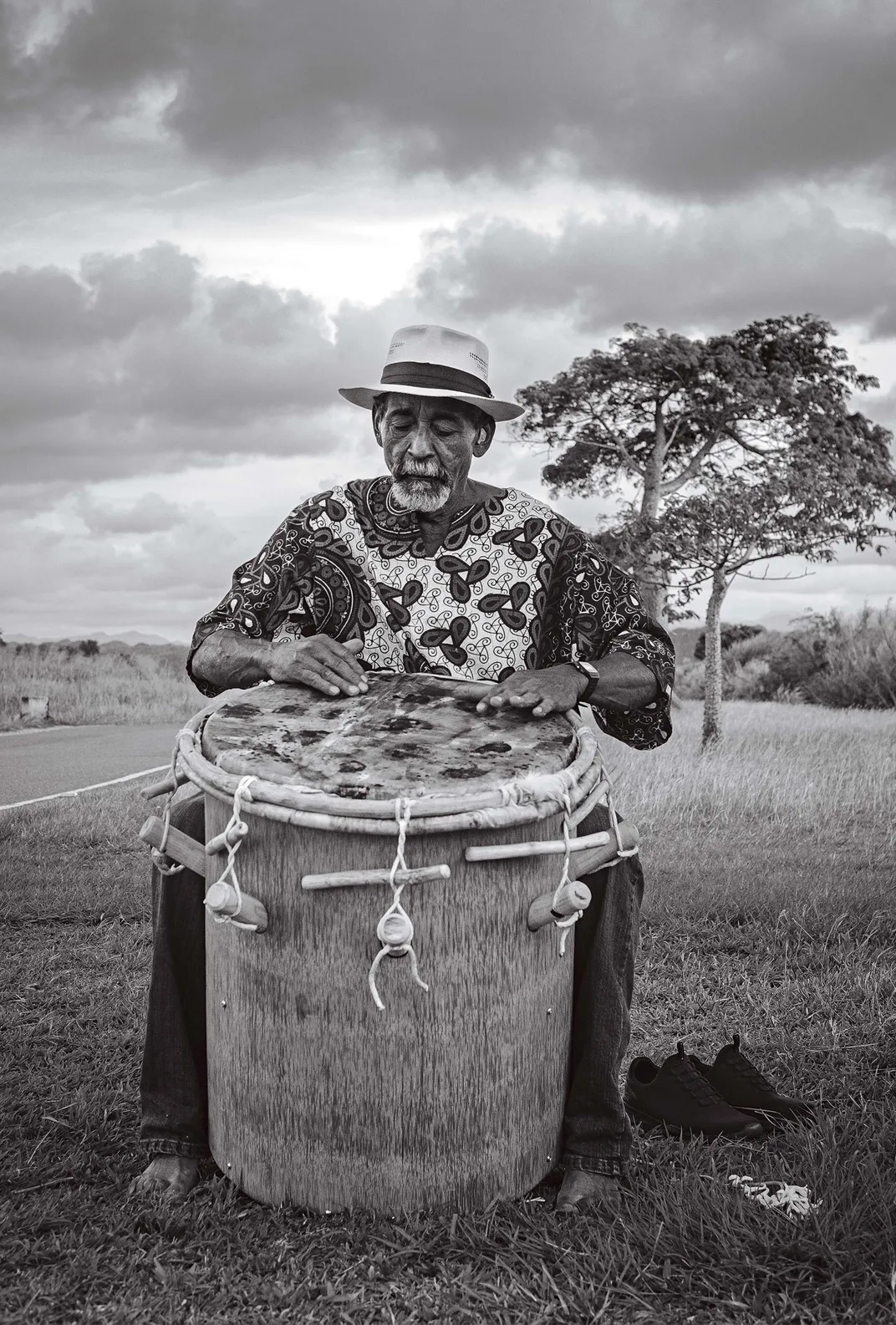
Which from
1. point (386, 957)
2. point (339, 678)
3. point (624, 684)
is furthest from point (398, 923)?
point (624, 684)

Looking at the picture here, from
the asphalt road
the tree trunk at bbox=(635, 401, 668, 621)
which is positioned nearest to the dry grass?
the asphalt road

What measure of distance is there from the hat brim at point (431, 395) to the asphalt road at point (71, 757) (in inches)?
198

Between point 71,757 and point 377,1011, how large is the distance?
797cm

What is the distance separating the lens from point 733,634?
72.6 ft

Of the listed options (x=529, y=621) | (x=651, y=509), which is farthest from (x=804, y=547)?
(x=529, y=621)

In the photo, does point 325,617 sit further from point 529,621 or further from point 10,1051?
point 10,1051

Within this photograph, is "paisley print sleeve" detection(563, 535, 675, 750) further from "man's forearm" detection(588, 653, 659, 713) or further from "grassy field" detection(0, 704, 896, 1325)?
"grassy field" detection(0, 704, 896, 1325)

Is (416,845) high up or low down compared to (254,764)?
down

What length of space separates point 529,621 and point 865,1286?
169cm

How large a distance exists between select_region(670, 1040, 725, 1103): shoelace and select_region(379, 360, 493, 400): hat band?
5.96ft

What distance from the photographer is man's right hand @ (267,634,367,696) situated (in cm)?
259

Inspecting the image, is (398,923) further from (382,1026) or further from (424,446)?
(424,446)

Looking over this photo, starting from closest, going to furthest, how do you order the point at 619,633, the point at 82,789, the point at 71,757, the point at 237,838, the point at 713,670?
the point at 237,838
the point at 619,633
the point at 82,789
the point at 71,757
the point at 713,670

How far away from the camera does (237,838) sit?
2121 millimetres
